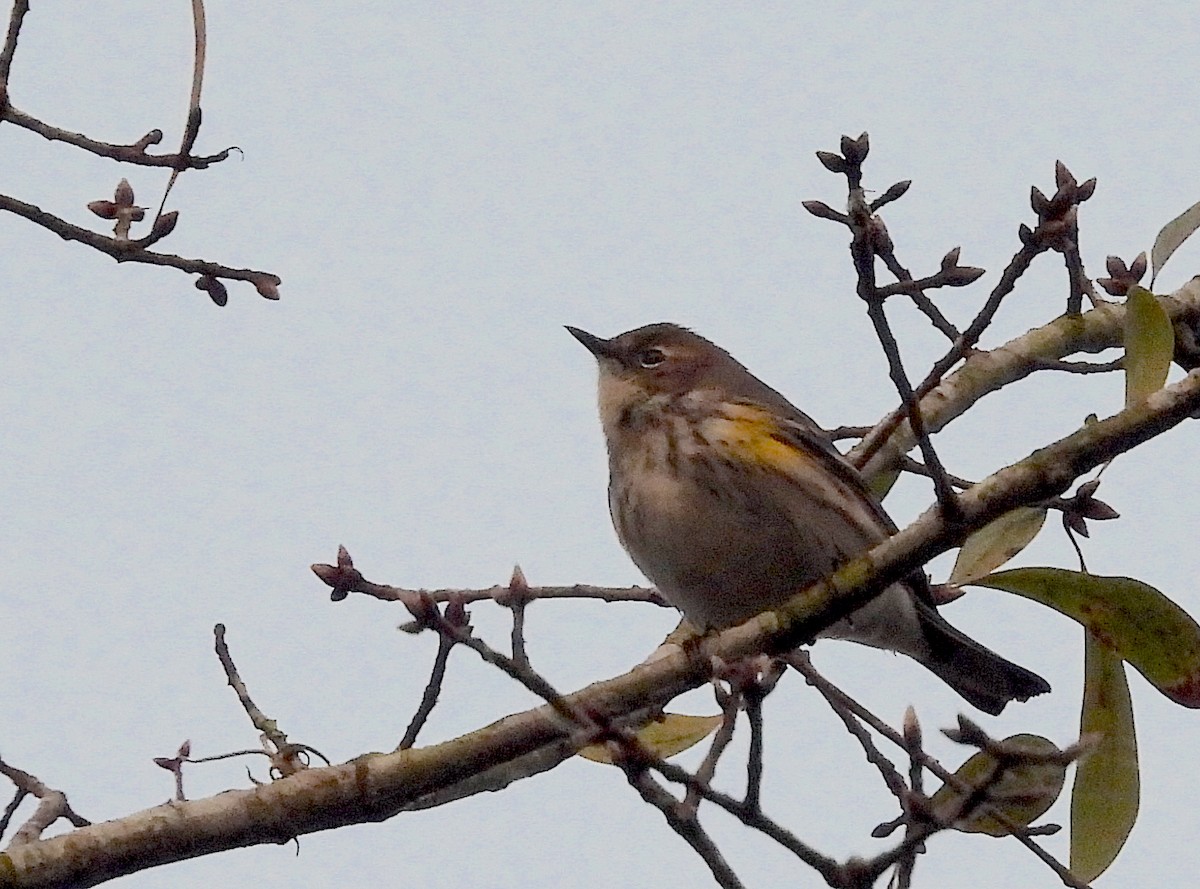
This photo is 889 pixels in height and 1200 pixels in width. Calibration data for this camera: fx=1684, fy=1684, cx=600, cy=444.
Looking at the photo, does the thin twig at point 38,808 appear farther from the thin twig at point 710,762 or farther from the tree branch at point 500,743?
the thin twig at point 710,762

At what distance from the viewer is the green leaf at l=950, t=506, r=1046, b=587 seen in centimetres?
500

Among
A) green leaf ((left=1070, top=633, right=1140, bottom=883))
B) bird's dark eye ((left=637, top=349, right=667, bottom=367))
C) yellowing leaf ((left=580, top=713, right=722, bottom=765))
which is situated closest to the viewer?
green leaf ((left=1070, top=633, right=1140, bottom=883))

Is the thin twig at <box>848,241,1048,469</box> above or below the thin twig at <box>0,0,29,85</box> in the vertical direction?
below

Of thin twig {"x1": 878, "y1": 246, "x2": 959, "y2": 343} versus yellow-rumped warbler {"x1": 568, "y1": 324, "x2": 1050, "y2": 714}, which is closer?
thin twig {"x1": 878, "y1": 246, "x2": 959, "y2": 343}

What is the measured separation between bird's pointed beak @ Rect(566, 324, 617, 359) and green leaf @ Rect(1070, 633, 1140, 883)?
2656 millimetres

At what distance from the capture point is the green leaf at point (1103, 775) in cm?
432

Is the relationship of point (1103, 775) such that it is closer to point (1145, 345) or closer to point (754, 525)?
point (1145, 345)

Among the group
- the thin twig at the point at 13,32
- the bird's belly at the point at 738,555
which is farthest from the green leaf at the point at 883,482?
the thin twig at the point at 13,32

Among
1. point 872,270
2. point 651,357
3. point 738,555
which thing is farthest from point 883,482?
point 872,270

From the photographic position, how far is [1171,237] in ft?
17.7

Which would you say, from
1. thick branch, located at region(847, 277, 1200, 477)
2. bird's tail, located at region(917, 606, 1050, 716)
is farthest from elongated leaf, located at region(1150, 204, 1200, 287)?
bird's tail, located at region(917, 606, 1050, 716)

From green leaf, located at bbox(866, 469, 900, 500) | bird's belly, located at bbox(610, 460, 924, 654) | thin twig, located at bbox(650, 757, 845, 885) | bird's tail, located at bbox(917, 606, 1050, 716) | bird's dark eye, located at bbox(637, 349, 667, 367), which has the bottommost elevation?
thin twig, located at bbox(650, 757, 845, 885)

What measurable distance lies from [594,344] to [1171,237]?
7.34 feet

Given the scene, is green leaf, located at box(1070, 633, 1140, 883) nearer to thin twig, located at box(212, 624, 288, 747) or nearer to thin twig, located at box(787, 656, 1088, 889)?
thin twig, located at box(787, 656, 1088, 889)
